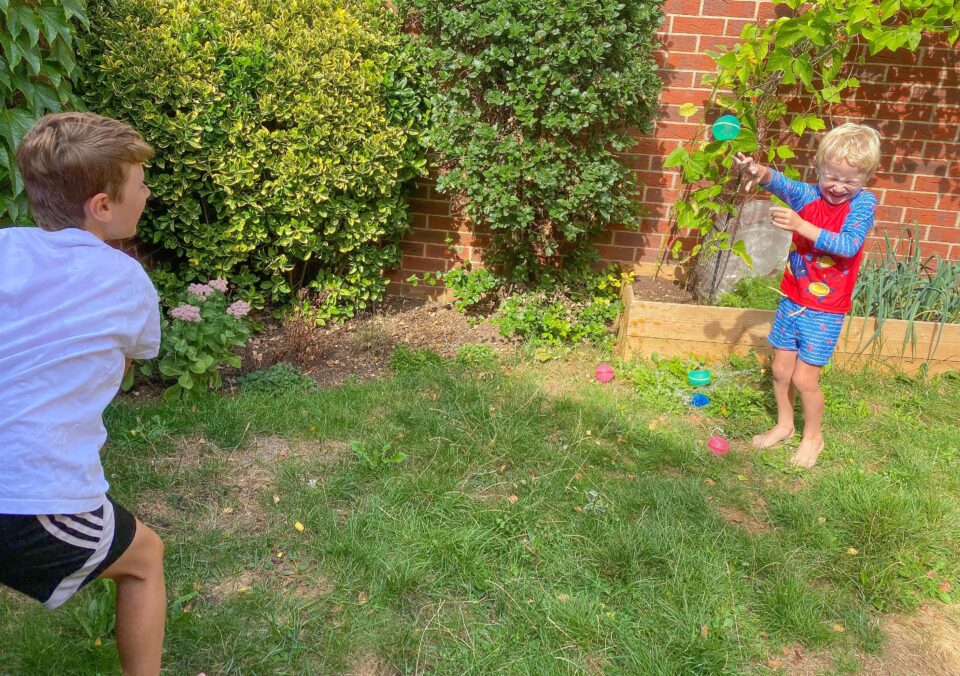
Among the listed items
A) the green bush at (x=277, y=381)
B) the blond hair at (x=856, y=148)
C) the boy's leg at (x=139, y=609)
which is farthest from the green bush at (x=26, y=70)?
the blond hair at (x=856, y=148)

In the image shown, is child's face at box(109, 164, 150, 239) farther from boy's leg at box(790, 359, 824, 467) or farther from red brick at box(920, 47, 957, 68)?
red brick at box(920, 47, 957, 68)

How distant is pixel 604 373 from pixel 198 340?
227 cm

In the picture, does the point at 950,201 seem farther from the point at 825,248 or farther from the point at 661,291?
the point at 825,248

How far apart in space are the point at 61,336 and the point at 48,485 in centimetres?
33

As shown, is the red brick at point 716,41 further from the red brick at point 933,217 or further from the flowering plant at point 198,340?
the flowering plant at point 198,340

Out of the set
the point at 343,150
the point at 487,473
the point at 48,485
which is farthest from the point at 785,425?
the point at 48,485

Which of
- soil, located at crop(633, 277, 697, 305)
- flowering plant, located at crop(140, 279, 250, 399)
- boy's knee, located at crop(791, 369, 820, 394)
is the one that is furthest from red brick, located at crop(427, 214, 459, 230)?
boy's knee, located at crop(791, 369, 820, 394)

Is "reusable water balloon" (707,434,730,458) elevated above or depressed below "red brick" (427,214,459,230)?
below

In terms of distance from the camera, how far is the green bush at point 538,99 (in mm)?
4062

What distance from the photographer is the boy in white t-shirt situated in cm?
159

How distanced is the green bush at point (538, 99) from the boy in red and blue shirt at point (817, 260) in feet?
3.67

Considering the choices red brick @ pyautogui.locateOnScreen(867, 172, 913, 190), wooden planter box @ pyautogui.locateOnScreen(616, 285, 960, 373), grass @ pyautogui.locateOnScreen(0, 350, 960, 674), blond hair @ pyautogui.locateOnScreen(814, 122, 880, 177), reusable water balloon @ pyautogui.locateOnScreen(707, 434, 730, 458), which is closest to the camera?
grass @ pyautogui.locateOnScreen(0, 350, 960, 674)

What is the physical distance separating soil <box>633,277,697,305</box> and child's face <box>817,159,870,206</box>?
1507 mm

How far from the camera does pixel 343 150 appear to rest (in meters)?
4.30
